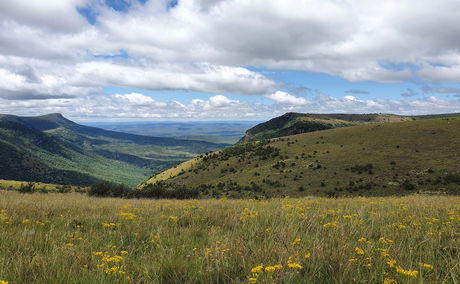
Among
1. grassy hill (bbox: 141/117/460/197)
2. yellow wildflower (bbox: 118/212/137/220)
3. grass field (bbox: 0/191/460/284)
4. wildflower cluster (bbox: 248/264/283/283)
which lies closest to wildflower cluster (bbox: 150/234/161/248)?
grass field (bbox: 0/191/460/284)

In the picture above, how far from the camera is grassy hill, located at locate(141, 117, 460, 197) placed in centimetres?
4088

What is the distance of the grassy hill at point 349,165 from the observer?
4088cm

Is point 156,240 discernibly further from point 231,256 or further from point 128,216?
point 128,216

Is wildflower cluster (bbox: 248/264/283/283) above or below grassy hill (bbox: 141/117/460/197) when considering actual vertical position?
above

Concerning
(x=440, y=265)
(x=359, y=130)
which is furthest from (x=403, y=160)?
(x=440, y=265)

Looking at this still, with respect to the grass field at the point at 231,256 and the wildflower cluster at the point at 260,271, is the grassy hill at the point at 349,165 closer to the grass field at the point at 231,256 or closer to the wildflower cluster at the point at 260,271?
the grass field at the point at 231,256

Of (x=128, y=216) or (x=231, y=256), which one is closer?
(x=231, y=256)

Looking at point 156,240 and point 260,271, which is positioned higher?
point 260,271

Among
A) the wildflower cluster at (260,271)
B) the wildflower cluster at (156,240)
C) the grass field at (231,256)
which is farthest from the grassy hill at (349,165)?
the wildflower cluster at (260,271)

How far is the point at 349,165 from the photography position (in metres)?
51.4

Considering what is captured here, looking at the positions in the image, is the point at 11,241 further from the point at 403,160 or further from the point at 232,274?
the point at 403,160

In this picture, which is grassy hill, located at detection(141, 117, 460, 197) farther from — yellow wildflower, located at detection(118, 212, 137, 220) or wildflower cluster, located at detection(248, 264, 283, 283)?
wildflower cluster, located at detection(248, 264, 283, 283)

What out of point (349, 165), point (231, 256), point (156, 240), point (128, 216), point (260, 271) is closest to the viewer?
point (260, 271)

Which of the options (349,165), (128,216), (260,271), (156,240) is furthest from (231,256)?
(349,165)
